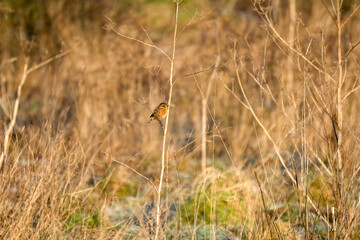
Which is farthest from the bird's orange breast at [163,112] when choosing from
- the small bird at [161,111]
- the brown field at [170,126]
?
the brown field at [170,126]

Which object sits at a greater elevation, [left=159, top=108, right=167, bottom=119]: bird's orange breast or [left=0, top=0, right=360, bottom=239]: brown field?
[left=159, top=108, right=167, bottom=119]: bird's orange breast

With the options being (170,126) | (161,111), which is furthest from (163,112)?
(170,126)

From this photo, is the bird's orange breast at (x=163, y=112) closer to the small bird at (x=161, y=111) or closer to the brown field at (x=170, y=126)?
the small bird at (x=161, y=111)

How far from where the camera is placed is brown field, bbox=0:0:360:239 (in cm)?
267

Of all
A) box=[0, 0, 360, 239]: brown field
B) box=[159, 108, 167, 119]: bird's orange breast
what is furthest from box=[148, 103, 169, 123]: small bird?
box=[0, 0, 360, 239]: brown field

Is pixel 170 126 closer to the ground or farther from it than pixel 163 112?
closer to the ground

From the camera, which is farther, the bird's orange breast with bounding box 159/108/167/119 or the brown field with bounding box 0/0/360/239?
the brown field with bounding box 0/0/360/239

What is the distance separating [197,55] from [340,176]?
3.86 m

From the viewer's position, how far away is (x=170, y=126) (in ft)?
16.7

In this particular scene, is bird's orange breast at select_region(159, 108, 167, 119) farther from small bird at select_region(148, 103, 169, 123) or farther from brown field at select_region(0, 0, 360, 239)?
brown field at select_region(0, 0, 360, 239)

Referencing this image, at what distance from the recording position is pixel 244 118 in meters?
5.33

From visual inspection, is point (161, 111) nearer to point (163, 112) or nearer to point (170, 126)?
point (163, 112)

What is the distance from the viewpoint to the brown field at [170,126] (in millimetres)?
2672

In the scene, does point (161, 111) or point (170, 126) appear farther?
point (170, 126)
